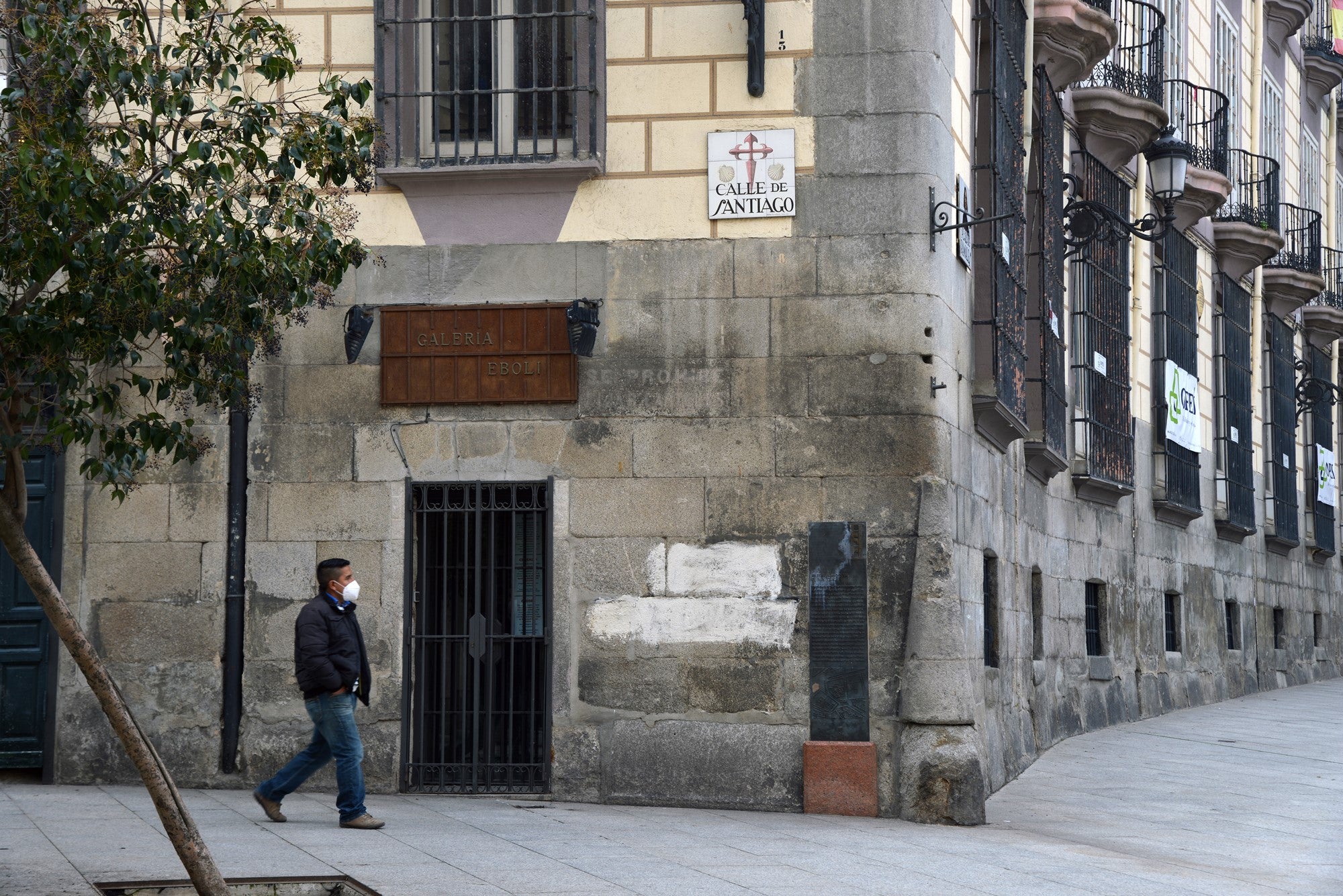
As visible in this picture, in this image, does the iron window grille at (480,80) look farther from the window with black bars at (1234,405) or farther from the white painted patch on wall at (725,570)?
the window with black bars at (1234,405)

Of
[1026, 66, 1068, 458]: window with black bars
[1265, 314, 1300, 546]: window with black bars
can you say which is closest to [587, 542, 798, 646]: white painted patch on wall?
[1026, 66, 1068, 458]: window with black bars

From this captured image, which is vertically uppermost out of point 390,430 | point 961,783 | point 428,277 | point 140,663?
point 428,277

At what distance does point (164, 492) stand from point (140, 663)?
1.11m

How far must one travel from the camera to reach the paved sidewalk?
7.83 meters

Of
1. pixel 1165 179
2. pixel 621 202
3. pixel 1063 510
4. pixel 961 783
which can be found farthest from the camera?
pixel 1063 510

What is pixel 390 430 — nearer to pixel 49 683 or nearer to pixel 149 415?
pixel 49 683

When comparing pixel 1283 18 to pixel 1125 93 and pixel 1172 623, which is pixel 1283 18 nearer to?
pixel 1125 93

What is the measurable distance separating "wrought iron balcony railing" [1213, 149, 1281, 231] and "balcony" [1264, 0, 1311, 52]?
2.28m

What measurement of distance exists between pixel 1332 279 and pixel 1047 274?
15.7 meters

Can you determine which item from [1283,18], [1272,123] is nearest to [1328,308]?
[1272,123]

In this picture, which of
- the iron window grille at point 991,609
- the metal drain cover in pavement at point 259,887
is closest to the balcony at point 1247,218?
the iron window grille at point 991,609

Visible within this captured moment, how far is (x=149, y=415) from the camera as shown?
742 cm

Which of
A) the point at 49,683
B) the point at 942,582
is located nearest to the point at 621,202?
the point at 942,582

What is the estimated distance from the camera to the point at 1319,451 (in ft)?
94.7
